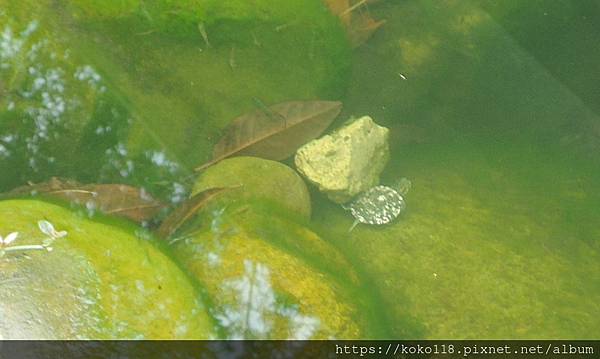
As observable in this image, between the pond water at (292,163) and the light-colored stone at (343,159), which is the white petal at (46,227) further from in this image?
the light-colored stone at (343,159)

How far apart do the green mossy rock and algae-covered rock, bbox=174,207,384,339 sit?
0.15m

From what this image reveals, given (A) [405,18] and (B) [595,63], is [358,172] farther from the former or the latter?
(B) [595,63]

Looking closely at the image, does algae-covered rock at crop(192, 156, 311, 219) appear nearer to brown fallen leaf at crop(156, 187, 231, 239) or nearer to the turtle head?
brown fallen leaf at crop(156, 187, 231, 239)

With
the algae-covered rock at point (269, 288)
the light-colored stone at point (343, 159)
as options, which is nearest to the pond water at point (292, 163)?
the algae-covered rock at point (269, 288)

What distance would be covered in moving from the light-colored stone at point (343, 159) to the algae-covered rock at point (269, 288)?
1.91ft

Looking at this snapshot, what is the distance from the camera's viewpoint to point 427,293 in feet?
7.72

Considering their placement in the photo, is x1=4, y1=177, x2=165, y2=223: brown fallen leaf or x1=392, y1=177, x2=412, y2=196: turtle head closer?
x1=4, y1=177, x2=165, y2=223: brown fallen leaf

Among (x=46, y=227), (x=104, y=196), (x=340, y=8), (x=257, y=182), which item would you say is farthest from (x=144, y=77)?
(x=340, y=8)

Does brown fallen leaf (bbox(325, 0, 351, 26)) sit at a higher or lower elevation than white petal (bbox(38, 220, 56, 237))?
higher

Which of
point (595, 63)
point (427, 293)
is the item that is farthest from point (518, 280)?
point (595, 63)

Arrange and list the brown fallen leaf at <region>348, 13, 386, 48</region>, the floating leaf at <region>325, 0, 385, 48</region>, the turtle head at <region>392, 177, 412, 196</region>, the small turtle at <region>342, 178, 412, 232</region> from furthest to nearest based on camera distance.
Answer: the brown fallen leaf at <region>348, 13, 386, 48</region>
the floating leaf at <region>325, 0, 385, 48</region>
the turtle head at <region>392, 177, 412, 196</region>
the small turtle at <region>342, 178, 412, 232</region>

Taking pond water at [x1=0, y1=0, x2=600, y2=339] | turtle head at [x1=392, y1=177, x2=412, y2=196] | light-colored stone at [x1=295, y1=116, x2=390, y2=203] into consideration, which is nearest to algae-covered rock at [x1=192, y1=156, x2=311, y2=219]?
pond water at [x1=0, y1=0, x2=600, y2=339]

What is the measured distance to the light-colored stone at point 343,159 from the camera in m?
2.58

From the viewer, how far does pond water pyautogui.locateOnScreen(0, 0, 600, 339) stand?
6.19ft
